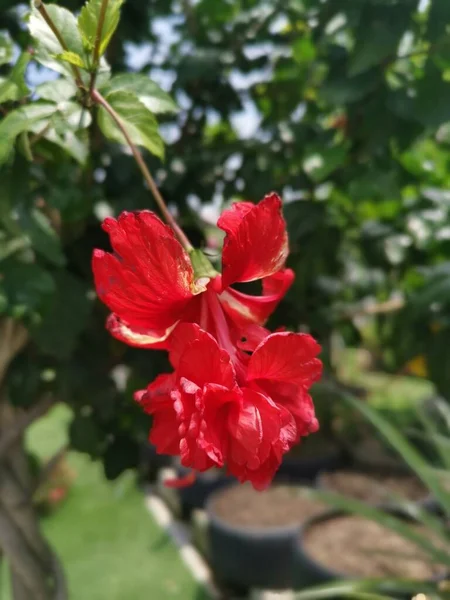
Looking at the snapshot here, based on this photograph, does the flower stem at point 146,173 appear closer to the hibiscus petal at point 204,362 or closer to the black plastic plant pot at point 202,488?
the hibiscus petal at point 204,362

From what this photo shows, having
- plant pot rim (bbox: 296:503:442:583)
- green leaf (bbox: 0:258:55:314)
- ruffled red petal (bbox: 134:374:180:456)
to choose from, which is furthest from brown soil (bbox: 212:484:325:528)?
ruffled red petal (bbox: 134:374:180:456)

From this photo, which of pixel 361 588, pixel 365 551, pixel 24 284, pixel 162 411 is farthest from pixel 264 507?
pixel 162 411

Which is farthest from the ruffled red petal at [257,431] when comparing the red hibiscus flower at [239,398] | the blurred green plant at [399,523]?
the blurred green plant at [399,523]

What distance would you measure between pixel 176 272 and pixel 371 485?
1285 mm

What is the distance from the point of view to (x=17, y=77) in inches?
12.4

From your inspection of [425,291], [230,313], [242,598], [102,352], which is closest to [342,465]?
[242,598]

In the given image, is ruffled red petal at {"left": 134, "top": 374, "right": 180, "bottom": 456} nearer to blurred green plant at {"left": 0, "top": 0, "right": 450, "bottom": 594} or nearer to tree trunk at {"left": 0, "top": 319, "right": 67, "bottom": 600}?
blurred green plant at {"left": 0, "top": 0, "right": 450, "bottom": 594}

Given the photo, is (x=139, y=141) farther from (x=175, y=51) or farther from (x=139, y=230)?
(x=175, y=51)

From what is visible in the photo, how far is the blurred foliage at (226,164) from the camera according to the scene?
Result: 428mm

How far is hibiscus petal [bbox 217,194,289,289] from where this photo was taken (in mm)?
256

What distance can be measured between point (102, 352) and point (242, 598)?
844 millimetres

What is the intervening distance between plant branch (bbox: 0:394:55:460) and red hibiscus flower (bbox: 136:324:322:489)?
376mm

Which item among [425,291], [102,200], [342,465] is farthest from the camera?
[342,465]

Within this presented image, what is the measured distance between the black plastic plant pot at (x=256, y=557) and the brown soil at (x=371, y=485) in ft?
0.67
